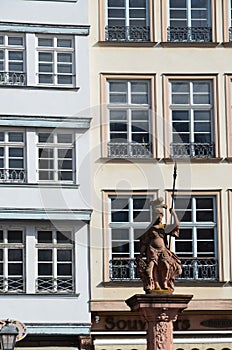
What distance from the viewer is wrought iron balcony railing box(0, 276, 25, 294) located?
99.4 feet

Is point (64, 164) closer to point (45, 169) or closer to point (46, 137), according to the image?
point (45, 169)

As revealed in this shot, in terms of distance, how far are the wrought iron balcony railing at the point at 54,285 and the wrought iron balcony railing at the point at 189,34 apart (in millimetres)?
6712

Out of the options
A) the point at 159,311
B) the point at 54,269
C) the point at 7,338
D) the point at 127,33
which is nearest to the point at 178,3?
the point at 127,33

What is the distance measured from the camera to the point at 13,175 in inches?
1211

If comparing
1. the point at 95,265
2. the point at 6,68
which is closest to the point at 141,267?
the point at 95,265

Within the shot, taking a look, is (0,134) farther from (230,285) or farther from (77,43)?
(230,285)

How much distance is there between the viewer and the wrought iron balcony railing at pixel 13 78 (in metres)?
31.0

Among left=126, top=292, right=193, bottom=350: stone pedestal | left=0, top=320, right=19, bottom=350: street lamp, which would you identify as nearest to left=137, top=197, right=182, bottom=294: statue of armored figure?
left=126, top=292, right=193, bottom=350: stone pedestal

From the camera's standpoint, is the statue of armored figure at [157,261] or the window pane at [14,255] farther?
the window pane at [14,255]

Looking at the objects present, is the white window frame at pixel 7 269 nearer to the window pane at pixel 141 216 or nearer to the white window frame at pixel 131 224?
the white window frame at pixel 131 224

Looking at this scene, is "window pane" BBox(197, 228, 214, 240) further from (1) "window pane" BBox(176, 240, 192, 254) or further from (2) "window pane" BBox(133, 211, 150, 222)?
(2) "window pane" BBox(133, 211, 150, 222)

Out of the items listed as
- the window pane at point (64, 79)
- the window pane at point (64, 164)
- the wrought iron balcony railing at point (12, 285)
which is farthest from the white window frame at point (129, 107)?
the wrought iron balcony railing at point (12, 285)

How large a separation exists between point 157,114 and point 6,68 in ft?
13.0

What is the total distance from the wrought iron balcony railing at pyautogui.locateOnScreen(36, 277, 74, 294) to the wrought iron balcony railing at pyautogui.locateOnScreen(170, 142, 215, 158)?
4169 millimetres
